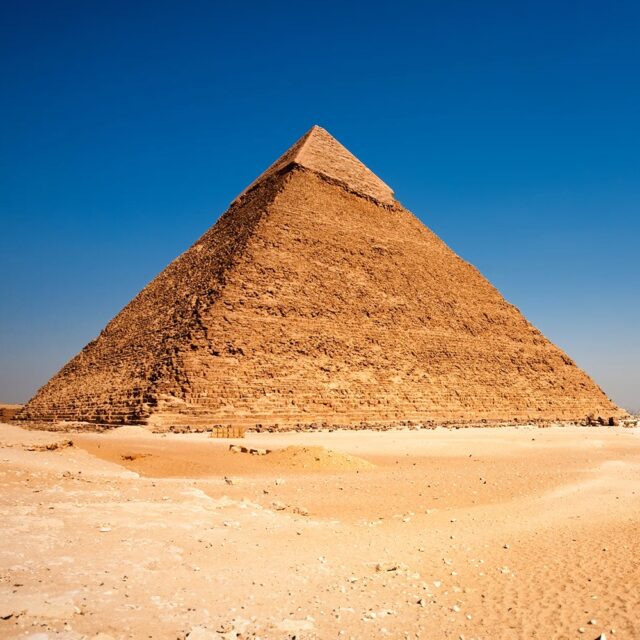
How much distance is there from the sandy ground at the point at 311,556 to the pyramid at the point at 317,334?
1265 cm

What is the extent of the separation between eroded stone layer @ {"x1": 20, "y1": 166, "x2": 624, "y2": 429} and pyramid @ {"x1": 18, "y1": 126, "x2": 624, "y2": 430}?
0.08m

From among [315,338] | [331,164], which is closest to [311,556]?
[315,338]

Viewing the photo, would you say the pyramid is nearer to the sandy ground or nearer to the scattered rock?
the sandy ground

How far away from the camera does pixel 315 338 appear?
998 inches

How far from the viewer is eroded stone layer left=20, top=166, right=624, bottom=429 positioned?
21.8m

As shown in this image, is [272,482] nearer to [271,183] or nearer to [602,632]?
[602,632]

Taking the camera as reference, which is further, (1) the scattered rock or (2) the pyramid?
(2) the pyramid

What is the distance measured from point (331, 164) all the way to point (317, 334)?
16966 millimetres

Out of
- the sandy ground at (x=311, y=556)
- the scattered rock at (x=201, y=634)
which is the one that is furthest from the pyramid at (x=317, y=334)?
the scattered rock at (x=201, y=634)

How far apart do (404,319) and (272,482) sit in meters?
22.5

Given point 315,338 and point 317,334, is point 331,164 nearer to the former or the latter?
point 317,334

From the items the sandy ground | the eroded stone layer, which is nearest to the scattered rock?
the sandy ground

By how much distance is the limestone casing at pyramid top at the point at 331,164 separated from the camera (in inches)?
1463

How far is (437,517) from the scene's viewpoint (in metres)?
6.35
